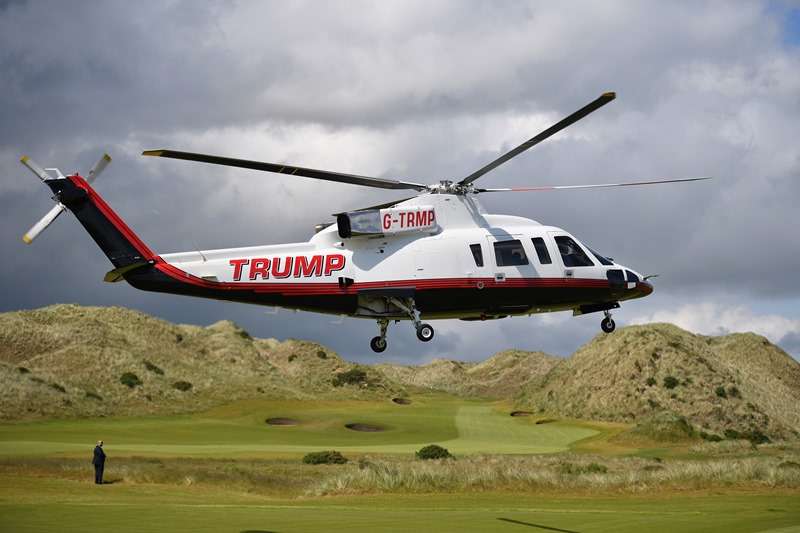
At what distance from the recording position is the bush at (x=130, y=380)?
91562mm

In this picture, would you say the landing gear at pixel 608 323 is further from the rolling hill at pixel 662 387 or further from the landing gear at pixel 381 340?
the rolling hill at pixel 662 387

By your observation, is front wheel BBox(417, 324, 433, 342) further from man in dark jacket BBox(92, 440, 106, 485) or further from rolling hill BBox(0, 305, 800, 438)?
rolling hill BBox(0, 305, 800, 438)

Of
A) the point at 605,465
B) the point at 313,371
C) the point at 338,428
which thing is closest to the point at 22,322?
the point at 313,371

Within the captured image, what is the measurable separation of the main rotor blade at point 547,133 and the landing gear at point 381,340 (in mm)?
5042

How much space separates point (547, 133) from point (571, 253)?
5728mm

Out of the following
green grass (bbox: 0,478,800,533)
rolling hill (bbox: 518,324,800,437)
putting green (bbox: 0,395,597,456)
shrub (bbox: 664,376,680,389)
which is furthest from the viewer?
shrub (bbox: 664,376,680,389)

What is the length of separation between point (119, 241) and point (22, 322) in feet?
271

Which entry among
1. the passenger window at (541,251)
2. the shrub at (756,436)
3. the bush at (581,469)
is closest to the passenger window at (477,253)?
the passenger window at (541,251)

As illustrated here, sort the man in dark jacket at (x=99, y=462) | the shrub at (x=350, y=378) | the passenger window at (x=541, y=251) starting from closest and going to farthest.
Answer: the passenger window at (x=541, y=251) → the man in dark jacket at (x=99, y=462) → the shrub at (x=350, y=378)

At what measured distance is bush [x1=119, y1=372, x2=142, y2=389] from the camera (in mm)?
91562

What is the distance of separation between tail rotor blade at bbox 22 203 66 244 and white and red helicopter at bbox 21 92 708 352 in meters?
0.03

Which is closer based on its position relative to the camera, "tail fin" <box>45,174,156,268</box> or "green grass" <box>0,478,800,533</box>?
"tail fin" <box>45,174,156,268</box>

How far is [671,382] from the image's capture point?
9362 centimetres

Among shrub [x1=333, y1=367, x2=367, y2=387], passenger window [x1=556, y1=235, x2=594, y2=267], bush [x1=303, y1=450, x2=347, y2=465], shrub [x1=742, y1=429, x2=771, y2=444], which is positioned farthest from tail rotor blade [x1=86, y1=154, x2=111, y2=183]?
shrub [x1=333, y1=367, x2=367, y2=387]
